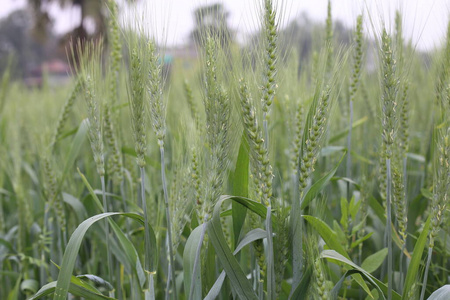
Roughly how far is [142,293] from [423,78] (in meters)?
2.59

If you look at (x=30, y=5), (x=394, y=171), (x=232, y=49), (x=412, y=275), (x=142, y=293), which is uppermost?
(x=30, y=5)

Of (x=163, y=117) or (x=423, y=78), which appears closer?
(x=163, y=117)

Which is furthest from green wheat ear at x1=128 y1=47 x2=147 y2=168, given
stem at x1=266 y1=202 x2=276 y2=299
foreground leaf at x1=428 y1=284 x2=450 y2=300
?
foreground leaf at x1=428 y1=284 x2=450 y2=300

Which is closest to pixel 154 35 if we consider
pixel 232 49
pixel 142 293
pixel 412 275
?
pixel 232 49

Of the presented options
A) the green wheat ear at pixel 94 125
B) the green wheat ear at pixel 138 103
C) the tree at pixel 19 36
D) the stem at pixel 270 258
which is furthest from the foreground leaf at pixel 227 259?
the tree at pixel 19 36

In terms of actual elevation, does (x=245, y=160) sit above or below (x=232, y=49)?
below

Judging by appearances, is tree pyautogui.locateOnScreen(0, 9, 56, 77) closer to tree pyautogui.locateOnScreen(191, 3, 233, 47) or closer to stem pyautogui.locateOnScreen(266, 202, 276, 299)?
tree pyautogui.locateOnScreen(191, 3, 233, 47)

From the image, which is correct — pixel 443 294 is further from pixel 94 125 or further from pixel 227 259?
pixel 94 125

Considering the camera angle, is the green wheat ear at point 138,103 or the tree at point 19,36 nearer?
the green wheat ear at point 138,103

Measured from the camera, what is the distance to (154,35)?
42.1 inches

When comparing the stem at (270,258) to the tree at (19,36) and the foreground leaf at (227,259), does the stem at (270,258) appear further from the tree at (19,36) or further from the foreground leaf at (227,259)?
the tree at (19,36)

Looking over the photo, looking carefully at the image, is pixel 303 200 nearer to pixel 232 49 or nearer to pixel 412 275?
pixel 412 275

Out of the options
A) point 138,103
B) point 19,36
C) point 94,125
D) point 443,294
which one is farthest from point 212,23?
point 19,36

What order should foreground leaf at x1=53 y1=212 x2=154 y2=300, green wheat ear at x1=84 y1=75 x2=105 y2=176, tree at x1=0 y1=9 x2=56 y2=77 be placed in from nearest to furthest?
foreground leaf at x1=53 y1=212 x2=154 y2=300
green wheat ear at x1=84 y1=75 x2=105 y2=176
tree at x1=0 y1=9 x2=56 y2=77
